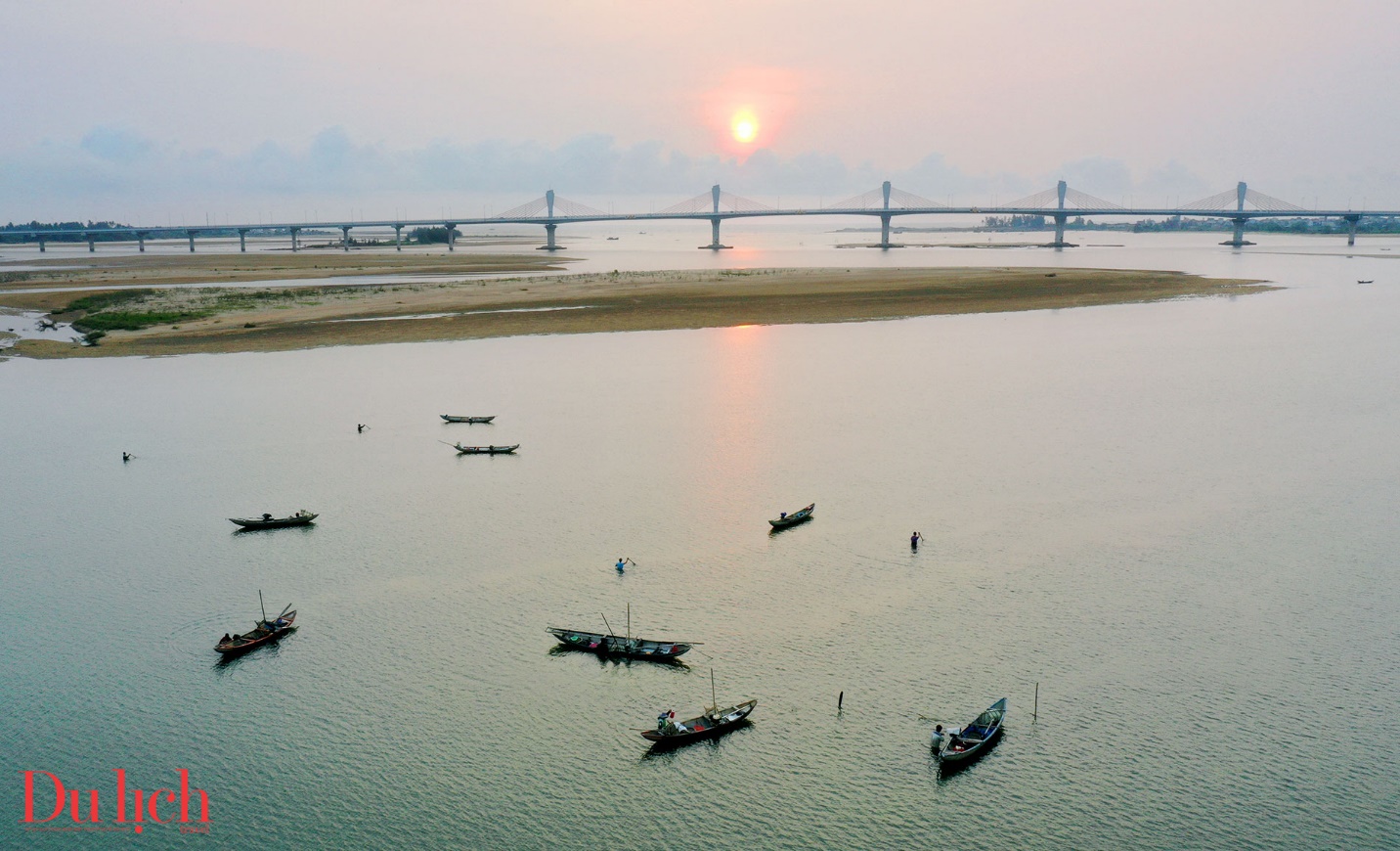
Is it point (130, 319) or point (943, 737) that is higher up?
point (130, 319)

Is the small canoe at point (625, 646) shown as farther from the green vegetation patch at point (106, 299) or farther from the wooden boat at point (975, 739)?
the green vegetation patch at point (106, 299)

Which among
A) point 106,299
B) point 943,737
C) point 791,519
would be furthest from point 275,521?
point 106,299

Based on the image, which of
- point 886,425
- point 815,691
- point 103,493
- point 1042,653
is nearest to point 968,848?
point 815,691

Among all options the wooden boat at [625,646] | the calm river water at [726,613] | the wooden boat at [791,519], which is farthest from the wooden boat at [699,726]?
the wooden boat at [791,519]

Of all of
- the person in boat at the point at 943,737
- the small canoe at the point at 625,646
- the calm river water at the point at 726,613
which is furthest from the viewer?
the small canoe at the point at 625,646

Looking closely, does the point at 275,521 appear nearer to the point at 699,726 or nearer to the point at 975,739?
the point at 699,726

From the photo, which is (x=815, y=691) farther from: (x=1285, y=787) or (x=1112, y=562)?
(x=1112, y=562)
